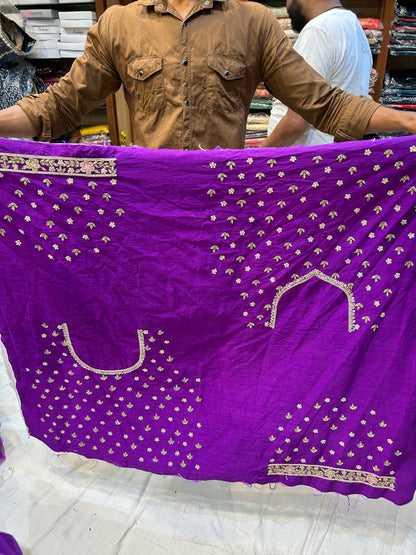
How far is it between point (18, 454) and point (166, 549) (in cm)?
71

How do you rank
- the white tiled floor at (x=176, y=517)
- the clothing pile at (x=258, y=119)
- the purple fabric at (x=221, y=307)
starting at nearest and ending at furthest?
the purple fabric at (x=221, y=307) → the white tiled floor at (x=176, y=517) → the clothing pile at (x=258, y=119)

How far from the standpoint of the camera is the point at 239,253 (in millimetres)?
1015

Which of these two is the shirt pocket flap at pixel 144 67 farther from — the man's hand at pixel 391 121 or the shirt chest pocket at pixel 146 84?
the man's hand at pixel 391 121

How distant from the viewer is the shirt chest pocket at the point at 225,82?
1.16 metres

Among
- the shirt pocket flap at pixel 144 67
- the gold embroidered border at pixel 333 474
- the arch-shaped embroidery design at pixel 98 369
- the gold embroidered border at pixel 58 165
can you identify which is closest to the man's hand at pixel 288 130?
the shirt pocket flap at pixel 144 67

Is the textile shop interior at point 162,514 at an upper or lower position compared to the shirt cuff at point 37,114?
lower

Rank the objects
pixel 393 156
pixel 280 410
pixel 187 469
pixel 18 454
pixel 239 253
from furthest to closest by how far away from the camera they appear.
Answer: pixel 18 454 → pixel 187 469 → pixel 280 410 → pixel 239 253 → pixel 393 156

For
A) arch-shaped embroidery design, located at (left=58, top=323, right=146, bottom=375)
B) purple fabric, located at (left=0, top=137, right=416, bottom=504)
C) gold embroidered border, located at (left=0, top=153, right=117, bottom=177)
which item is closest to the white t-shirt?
purple fabric, located at (left=0, top=137, right=416, bottom=504)

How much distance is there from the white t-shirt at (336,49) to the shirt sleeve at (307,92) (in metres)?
0.39

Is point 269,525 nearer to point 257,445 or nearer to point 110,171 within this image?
point 257,445

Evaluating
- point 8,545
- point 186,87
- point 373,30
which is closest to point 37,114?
point 186,87

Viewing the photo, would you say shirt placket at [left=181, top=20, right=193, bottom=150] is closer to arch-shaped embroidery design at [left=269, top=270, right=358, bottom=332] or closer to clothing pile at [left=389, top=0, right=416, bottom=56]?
arch-shaped embroidery design at [left=269, top=270, right=358, bottom=332]

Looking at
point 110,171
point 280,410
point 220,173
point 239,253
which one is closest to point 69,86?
point 110,171

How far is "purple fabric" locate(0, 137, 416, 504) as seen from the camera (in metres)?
0.95
